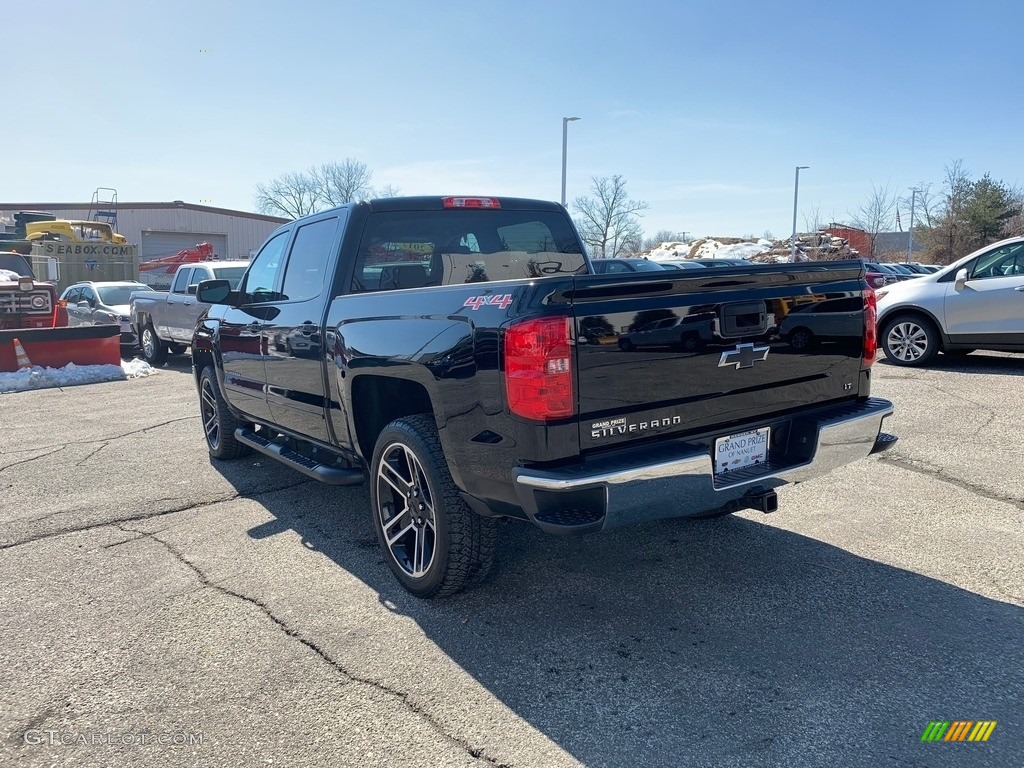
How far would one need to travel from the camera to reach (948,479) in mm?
5379

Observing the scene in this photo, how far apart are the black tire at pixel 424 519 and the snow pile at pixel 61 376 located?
966 centimetres

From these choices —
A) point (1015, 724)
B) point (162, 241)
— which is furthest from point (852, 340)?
point (162, 241)

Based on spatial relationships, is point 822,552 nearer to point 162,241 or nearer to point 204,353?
point 204,353

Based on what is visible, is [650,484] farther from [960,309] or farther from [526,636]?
[960,309]

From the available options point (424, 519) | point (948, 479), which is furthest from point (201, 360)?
point (948, 479)

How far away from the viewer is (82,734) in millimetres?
2688

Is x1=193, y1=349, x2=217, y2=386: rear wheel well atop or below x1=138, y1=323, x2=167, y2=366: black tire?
atop

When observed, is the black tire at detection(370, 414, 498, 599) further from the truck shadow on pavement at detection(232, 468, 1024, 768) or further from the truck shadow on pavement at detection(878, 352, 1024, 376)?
the truck shadow on pavement at detection(878, 352, 1024, 376)

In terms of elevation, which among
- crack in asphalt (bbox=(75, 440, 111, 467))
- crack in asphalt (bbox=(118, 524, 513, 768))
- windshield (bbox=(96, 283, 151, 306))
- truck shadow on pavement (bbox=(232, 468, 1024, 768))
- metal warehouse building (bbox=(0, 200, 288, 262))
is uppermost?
metal warehouse building (bbox=(0, 200, 288, 262))

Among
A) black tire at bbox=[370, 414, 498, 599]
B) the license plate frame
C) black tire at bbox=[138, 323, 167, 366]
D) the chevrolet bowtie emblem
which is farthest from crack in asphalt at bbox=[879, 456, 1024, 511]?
black tire at bbox=[138, 323, 167, 366]

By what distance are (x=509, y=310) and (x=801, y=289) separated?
154 cm

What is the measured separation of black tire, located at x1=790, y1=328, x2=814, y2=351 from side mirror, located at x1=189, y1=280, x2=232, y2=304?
3826 mm

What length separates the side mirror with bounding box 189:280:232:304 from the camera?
17.5 ft

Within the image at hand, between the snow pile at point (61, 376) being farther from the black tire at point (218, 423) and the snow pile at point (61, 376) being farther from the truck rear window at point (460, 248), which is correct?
the truck rear window at point (460, 248)
